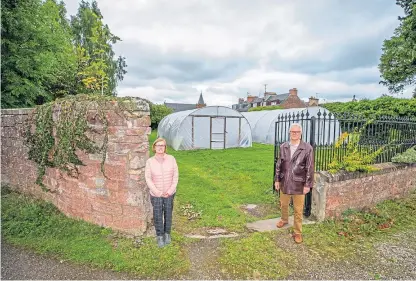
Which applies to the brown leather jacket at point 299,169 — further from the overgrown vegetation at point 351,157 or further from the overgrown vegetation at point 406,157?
the overgrown vegetation at point 406,157

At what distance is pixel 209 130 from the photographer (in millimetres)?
16094

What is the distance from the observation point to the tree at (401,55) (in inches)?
544

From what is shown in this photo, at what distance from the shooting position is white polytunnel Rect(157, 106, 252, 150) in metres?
15.5

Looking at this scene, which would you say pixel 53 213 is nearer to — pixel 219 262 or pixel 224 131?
pixel 219 262

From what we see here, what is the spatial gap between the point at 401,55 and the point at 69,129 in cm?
1788

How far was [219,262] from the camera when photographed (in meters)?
3.36

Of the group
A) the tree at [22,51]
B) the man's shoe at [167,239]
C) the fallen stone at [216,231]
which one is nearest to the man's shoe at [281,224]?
the fallen stone at [216,231]

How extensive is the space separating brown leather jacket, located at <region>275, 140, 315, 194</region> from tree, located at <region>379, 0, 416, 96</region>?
1399 cm

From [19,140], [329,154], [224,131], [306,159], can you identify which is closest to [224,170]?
[329,154]

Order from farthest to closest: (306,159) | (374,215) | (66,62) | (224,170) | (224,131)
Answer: (224,131) → (66,62) → (224,170) → (374,215) → (306,159)

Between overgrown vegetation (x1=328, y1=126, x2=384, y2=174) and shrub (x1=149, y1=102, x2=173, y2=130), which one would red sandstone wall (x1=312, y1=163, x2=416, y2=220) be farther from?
shrub (x1=149, y1=102, x2=173, y2=130)

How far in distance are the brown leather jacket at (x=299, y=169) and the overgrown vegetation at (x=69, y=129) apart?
2592 mm

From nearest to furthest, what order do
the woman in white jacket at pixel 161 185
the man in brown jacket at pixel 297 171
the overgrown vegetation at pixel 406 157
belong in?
1. the woman in white jacket at pixel 161 185
2. the man in brown jacket at pixel 297 171
3. the overgrown vegetation at pixel 406 157

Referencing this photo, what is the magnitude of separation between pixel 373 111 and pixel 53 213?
1364 centimetres
